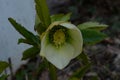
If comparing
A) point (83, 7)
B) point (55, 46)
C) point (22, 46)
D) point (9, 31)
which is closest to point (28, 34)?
point (55, 46)

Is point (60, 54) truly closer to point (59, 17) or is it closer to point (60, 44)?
point (60, 44)

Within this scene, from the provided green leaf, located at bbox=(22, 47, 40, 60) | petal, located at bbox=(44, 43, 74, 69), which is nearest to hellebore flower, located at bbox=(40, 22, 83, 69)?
petal, located at bbox=(44, 43, 74, 69)

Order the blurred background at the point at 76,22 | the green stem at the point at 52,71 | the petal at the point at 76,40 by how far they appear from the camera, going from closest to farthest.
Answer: the petal at the point at 76,40, the green stem at the point at 52,71, the blurred background at the point at 76,22

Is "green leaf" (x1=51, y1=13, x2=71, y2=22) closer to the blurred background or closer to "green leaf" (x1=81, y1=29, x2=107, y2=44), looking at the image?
"green leaf" (x1=81, y1=29, x2=107, y2=44)

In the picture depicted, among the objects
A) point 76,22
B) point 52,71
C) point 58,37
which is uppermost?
point 58,37

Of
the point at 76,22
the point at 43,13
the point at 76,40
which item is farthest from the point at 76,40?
the point at 76,22

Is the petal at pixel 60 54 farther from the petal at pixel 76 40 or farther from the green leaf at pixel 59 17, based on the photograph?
the green leaf at pixel 59 17

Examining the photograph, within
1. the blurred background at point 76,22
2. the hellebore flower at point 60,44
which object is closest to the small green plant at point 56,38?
the hellebore flower at point 60,44
